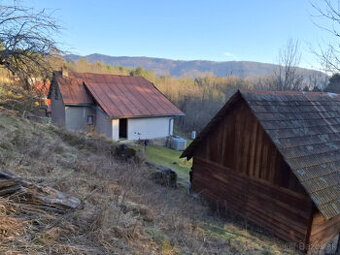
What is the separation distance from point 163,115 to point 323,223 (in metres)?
17.2

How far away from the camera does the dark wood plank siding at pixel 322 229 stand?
22.2ft

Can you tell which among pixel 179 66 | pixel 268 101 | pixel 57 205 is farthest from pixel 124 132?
pixel 179 66

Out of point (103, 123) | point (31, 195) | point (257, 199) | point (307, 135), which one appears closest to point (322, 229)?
point (257, 199)

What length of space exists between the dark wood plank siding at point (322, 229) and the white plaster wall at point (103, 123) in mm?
16456

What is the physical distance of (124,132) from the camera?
22.8 meters

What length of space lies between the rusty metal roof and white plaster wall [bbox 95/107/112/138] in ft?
41.8

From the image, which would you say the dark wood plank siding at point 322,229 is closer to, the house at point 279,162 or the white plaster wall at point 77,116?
the house at point 279,162

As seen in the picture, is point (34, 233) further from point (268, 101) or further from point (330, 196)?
point (268, 101)

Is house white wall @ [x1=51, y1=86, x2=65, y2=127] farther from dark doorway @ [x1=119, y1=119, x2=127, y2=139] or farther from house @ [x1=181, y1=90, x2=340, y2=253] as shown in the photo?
house @ [x1=181, y1=90, x2=340, y2=253]

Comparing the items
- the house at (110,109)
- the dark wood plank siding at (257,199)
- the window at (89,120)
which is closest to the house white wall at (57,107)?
the house at (110,109)

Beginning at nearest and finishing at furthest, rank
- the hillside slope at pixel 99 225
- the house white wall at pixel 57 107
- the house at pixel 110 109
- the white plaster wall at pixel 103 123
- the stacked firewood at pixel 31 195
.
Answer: the hillside slope at pixel 99 225
the stacked firewood at pixel 31 195
the white plaster wall at pixel 103 123
the house at pixel 110 109
the house white wall at pixel 57 107

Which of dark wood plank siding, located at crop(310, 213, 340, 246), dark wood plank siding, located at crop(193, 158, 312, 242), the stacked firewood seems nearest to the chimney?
the stacked firewood

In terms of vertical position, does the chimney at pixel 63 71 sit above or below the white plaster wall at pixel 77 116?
above

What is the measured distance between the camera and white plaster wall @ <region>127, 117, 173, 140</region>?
21766 millimetres
